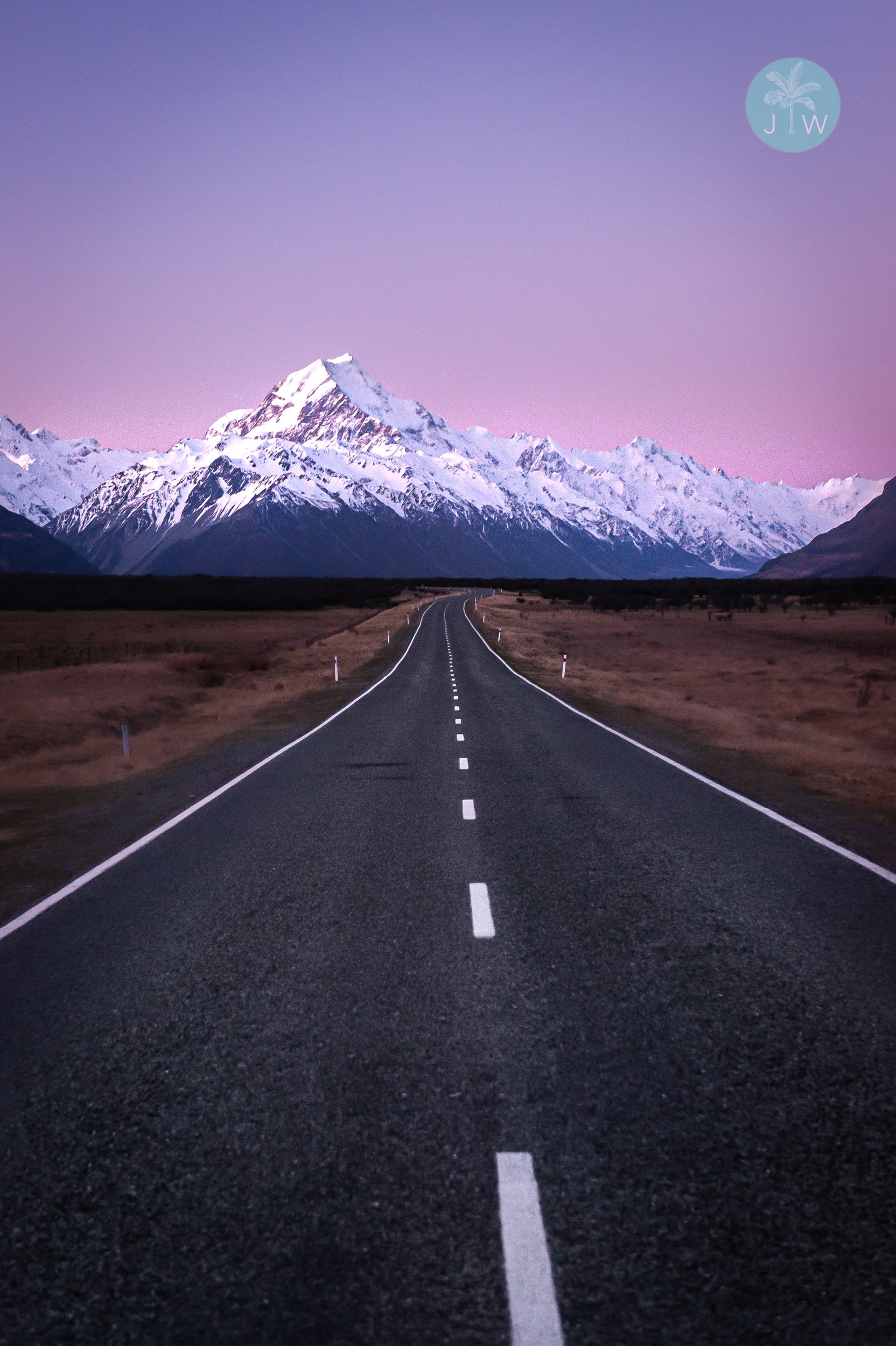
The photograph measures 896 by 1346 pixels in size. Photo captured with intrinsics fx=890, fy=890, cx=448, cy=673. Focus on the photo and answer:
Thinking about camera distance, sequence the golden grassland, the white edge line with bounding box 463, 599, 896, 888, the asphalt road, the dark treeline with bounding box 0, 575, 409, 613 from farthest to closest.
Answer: the dark treeline with bounding box 0, 575, 409, 613
the golden grassland
the white edge line with bounding box 463, 599, 896, 888
the asphalt road

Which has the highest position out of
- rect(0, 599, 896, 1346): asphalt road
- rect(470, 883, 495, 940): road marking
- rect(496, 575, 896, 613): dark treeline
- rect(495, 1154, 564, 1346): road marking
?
rect(496, 575, 896, 613): dark treeline

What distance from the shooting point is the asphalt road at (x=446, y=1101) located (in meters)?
3.05

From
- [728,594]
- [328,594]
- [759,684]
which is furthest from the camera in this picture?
[328,594]

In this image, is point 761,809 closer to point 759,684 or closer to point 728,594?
point 759,684

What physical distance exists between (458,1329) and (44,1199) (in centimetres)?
181

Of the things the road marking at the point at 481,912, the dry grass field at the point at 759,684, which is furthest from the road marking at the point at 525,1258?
the dry grass field at the point at 759,684

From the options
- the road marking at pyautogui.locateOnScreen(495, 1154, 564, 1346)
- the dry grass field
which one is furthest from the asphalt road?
the dry grass field

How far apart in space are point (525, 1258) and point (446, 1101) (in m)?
1.14

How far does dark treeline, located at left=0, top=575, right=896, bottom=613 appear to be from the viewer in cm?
11981

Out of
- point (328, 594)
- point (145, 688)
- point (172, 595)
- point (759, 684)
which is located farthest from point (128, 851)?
point (328, 594)

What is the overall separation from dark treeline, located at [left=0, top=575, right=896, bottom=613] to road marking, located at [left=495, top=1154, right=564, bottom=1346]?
104820 mm

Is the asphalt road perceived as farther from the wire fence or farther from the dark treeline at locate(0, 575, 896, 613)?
the dark treeline at locate(0, 575, 896, 613)

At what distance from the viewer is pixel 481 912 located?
7.40 meters

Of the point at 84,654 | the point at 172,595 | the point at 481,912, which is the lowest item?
the point at 84,654
